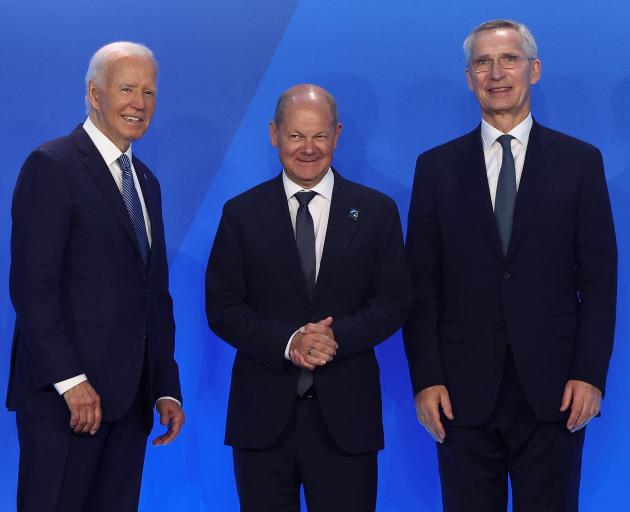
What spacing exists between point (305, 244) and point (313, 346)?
36 centimetres

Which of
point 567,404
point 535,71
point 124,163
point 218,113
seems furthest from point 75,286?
point 535,71

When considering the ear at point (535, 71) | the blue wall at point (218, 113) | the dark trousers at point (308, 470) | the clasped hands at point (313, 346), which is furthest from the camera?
the blue wall at point (218, 113)

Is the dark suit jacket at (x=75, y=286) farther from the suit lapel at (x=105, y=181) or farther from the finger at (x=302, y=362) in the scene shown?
the finger at (x=302, y=362)

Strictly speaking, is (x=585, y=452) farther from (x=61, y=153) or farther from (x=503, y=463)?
(x=61, y=153)

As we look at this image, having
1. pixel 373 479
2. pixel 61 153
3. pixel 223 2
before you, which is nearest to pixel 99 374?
pixel 61 153

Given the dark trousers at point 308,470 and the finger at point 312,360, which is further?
the dark trousers at point 308,470

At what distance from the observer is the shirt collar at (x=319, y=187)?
3141 millimetres

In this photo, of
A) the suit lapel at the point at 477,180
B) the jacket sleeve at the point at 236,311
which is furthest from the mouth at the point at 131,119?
the suit lapel at the point at 477,180

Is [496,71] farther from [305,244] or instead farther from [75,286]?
[75,286]

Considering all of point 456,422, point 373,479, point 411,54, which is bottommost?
point 373,479

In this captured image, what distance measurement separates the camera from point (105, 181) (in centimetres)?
290

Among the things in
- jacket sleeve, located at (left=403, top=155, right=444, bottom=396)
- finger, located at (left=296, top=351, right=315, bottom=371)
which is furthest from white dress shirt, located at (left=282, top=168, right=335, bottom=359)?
finger, located at (left=296, top=351, right=315, bottom=371)

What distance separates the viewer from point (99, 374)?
2824 mm

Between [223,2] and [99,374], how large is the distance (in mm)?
1833
